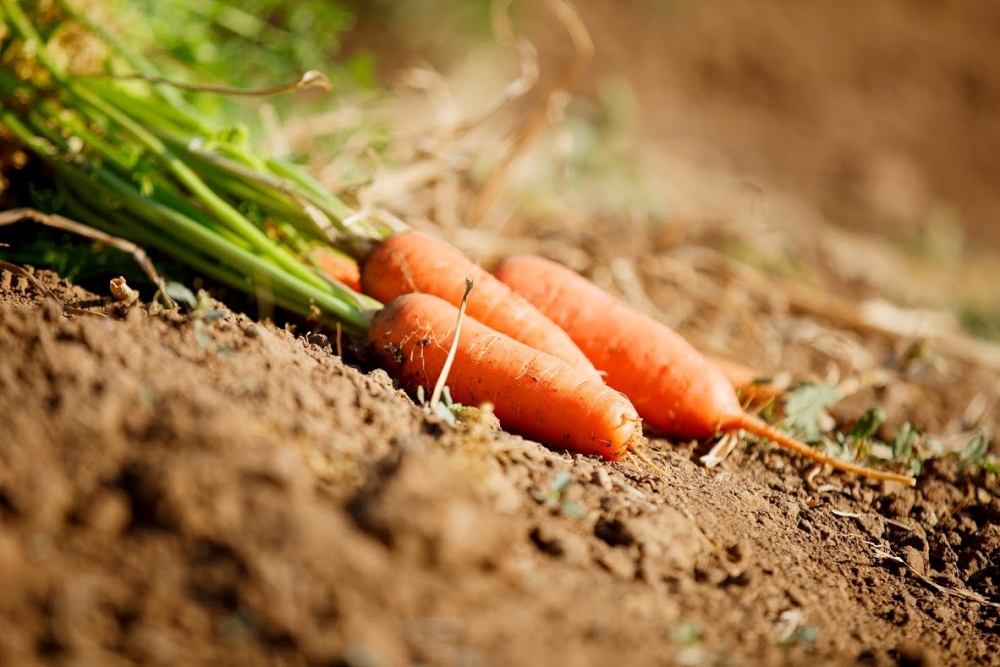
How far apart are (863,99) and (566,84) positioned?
22.4ft

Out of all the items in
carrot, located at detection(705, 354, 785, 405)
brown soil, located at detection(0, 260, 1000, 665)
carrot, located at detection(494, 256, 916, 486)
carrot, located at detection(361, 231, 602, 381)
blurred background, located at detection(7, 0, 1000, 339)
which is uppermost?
blurred background, located at detection(7, 0, 1000, 339)

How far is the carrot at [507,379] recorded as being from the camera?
214 cm

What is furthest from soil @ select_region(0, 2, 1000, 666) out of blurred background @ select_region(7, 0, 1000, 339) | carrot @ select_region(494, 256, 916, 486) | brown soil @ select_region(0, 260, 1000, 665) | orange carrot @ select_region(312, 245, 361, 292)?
blurred background @ select_region(7, 0, 1000, 339)

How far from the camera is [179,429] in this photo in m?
1.40

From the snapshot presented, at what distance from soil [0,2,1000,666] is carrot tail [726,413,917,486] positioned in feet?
0.25

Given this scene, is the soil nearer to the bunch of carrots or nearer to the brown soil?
the brown soil

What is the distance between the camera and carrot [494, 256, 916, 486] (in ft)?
7.98

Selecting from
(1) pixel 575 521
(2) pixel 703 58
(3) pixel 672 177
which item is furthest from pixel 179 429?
(2) pixel 703 58

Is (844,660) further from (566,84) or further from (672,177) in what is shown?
(672,177)

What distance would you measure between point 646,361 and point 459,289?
68 cm

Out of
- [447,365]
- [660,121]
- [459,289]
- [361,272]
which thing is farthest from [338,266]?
[660,121]

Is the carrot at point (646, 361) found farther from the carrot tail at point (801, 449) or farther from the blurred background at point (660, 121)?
the blurred background at point (660, 121)

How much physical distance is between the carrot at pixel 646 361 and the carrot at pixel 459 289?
0.13m

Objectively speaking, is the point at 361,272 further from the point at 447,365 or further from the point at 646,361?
the point at 646,361
